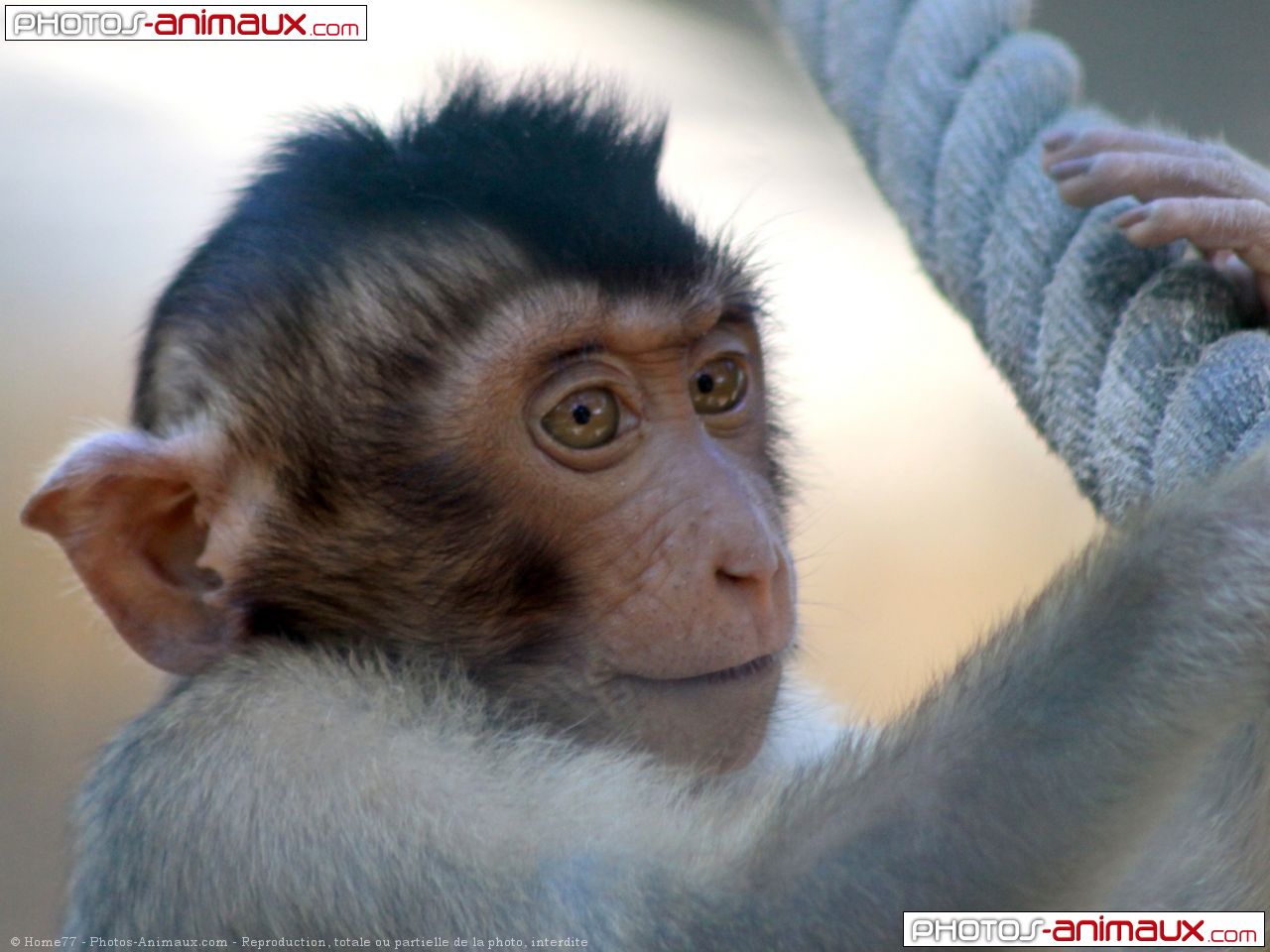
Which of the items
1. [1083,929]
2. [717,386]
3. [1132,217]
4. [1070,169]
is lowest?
[1083,929]

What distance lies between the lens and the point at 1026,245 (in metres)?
3.11

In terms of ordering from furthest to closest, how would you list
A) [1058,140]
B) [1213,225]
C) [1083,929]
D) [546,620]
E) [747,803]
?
[1058,140] < [546,620] < [1213,225] < [1083,929] < [747,803]

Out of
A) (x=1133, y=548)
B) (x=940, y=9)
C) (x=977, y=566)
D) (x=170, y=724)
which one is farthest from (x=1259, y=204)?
(x=977, y=566)

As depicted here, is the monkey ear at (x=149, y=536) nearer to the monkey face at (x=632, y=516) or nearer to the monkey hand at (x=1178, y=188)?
the monkey face at (x=632, y=516)

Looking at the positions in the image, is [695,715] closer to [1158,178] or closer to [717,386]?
[717,386]

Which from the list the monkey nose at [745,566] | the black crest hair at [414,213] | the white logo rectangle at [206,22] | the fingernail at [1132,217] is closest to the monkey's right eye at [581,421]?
the black crest hair at [414,213]

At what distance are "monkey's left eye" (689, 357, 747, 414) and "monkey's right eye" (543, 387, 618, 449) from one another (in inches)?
11.4

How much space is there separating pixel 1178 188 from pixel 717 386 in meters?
0.99

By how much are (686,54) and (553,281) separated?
664cm

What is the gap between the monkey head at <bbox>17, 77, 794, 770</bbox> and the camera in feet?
9.01

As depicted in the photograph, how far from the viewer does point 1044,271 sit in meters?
3.06

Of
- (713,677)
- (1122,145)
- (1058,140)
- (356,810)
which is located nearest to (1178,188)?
(1122,145)

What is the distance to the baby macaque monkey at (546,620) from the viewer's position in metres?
2.20

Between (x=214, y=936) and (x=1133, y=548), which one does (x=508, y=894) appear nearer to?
(x=214, y=936)
